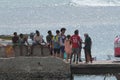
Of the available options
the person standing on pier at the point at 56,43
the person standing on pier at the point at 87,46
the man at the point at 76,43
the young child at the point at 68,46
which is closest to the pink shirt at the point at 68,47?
the young child at the point at 68,46

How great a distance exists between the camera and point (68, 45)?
3438 centimetres

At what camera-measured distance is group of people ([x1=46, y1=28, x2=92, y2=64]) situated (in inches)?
1352

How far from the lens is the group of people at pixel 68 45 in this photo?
3434 centimetres

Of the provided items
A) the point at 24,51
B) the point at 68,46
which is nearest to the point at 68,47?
the point at 68,46

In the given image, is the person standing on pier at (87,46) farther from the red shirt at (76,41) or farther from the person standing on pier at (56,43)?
the person standing on pier at (56,43)

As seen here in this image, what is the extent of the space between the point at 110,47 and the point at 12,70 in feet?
117

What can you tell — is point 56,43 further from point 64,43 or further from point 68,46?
point 68,46

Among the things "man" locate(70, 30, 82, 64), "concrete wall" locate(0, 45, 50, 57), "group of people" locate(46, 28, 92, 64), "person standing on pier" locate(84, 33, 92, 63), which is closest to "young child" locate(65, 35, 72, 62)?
"group of people" locate(46, 28, 92, 64)

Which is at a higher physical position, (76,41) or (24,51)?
(76,41)

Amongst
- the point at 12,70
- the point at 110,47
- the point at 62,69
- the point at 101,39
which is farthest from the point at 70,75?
the point at 101,39

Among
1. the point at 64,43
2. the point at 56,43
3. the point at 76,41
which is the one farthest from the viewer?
the point at 56,43

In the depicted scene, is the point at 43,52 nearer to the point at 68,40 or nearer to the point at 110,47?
the point at 68,40

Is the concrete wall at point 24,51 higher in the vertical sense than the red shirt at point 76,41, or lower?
lower

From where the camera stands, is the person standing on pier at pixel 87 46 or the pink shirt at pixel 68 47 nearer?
the pink shirt at pixel 68 47
